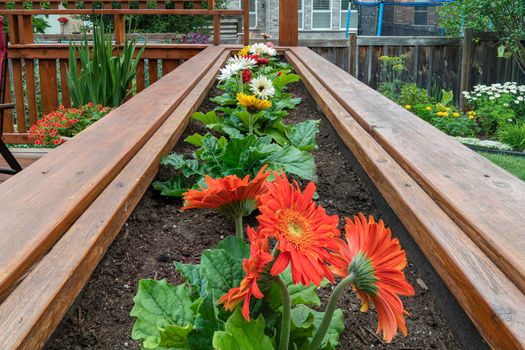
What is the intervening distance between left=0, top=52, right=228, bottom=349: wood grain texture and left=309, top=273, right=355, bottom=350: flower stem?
0.32 metres

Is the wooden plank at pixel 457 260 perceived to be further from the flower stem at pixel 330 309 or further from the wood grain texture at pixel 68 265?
the wood grain texture at pixel 68 265

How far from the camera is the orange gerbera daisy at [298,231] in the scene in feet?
2.01

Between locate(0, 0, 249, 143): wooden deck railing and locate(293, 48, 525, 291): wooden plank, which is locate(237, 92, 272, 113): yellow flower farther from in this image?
locate(0, 0, 249, 143): wooden deck railing

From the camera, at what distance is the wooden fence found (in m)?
9.36

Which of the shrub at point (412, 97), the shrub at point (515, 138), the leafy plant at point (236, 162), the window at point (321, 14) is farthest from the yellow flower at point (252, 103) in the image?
the window at point (321, 14)

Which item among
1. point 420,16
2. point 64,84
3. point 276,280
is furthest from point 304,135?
point 420,16

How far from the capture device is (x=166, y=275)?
1.13 metres

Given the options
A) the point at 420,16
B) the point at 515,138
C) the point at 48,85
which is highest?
the point at 420,16

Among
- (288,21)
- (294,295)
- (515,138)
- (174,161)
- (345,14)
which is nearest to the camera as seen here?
(294,295)

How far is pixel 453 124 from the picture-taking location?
23.0 ft

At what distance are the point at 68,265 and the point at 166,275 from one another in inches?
11.0

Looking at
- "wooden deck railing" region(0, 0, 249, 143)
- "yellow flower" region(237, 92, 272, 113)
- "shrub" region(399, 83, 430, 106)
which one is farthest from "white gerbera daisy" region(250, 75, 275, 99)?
"shrub" region(399, 83, 430, 106)

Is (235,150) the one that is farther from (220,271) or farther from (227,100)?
(227,100)

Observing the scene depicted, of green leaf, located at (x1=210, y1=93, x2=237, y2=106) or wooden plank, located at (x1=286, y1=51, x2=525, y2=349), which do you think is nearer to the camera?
wooden plank, located at (x1=286, y1=51, x2=525, y2=349)
